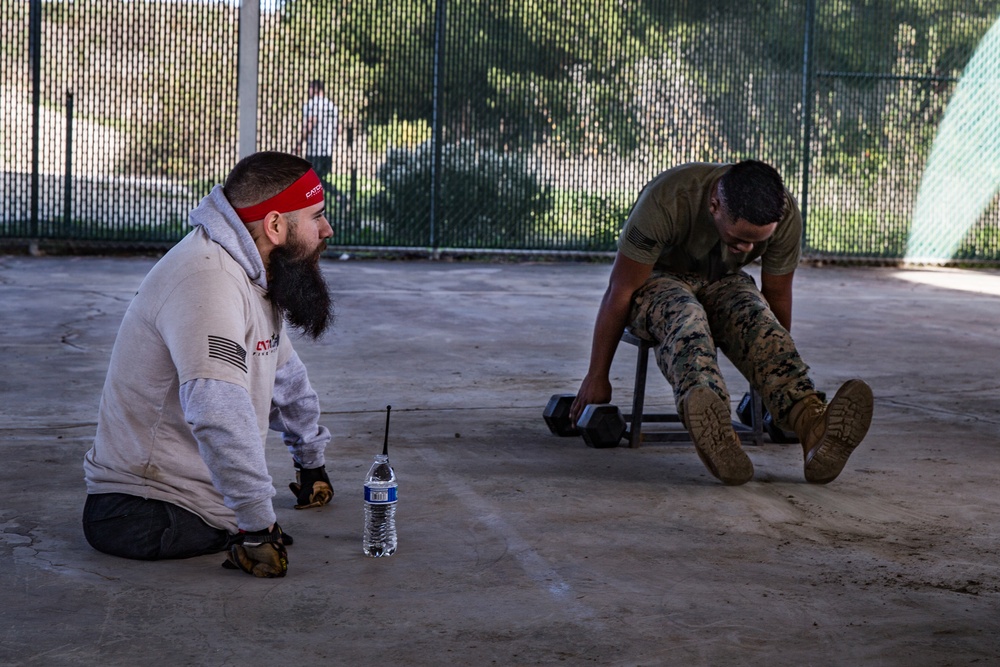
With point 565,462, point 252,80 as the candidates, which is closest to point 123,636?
point 565,462

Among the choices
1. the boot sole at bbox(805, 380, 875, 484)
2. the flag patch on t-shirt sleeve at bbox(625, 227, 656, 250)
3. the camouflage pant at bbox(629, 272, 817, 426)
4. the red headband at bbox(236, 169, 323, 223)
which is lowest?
the boot sole at bbox(805, 380, 875, 484)

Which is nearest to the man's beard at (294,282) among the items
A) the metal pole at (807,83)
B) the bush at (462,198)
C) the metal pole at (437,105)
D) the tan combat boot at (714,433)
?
the tan combat boot at (714,433)

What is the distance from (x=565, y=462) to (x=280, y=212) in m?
1.75

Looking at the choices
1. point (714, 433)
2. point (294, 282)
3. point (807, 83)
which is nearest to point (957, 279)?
point (807, 83)

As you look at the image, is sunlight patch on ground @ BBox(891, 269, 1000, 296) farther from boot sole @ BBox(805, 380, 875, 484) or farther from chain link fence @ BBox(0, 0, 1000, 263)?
boot sole @ BBox(805, 380, 875, 484)

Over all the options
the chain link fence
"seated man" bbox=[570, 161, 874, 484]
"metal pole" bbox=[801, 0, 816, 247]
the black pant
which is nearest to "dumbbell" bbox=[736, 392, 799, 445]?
"seated man" bbox=[570, 161, 874, 484]

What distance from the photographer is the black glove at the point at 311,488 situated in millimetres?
3932

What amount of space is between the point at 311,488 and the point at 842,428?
173cm

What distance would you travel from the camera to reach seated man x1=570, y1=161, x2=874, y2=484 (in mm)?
4168

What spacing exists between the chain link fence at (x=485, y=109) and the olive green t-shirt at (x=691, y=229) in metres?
8.32

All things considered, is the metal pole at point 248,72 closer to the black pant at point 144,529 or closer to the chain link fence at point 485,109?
the chain link fence at point 485,109

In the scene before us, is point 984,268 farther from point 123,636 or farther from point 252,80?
point 123,636

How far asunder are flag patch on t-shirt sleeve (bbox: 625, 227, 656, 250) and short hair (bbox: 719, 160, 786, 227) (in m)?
0.34

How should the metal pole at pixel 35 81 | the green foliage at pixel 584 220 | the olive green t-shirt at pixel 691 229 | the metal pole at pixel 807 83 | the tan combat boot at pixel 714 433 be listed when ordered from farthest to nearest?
the metal pole at pixel 807 83 → the green foliage at pixel 584 220 → the metal pole at pixel 35 81 → the olive green t-shirt at pixel 691 229 → the tan combat boot at pixel 714 433
